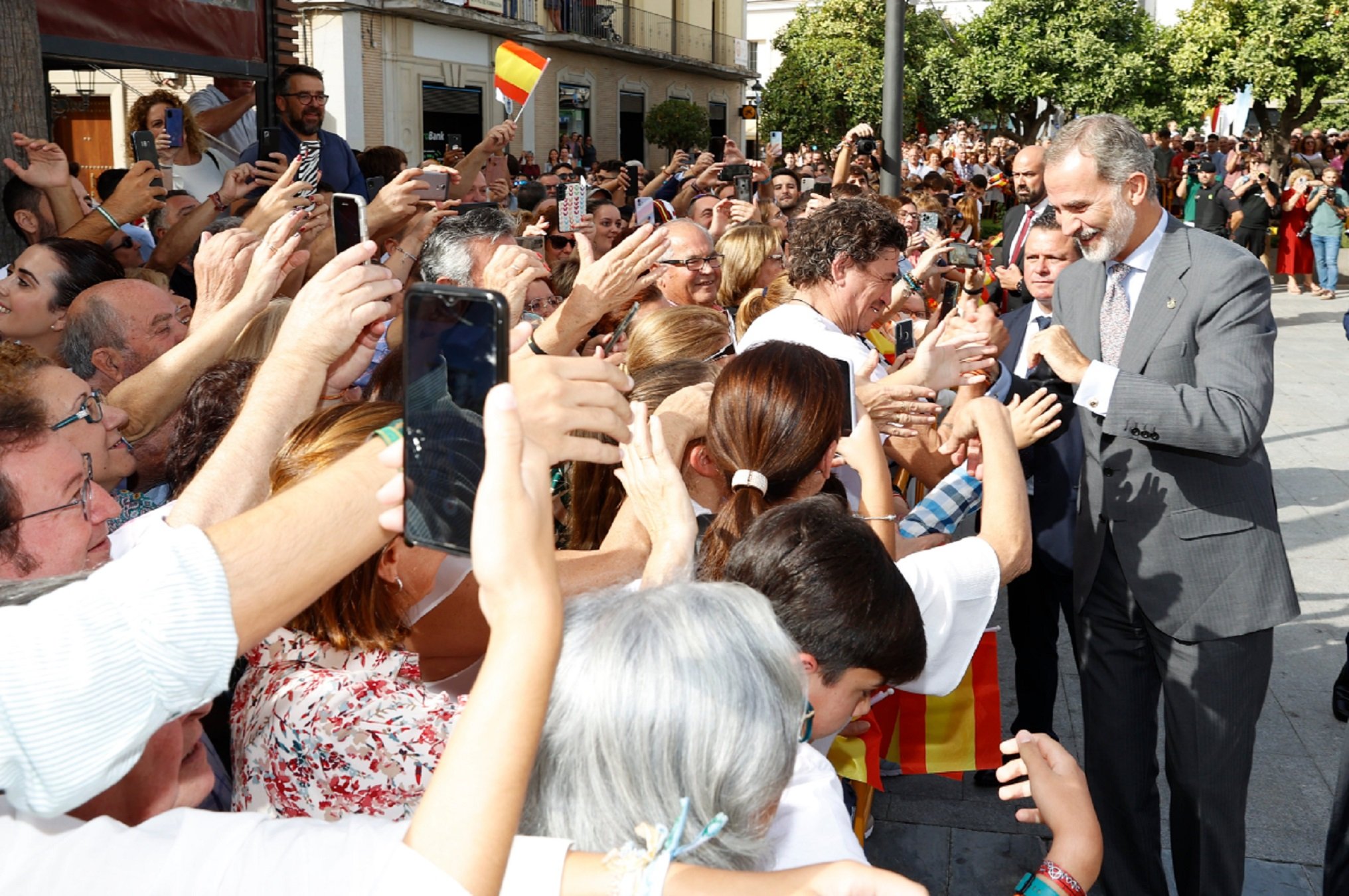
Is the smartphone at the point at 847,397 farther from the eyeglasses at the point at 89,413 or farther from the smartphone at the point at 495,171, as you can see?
the smartphone at the point at 495,171

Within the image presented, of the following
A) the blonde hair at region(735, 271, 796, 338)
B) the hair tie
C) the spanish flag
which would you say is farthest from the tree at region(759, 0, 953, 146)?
the hair tie

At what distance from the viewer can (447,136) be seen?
25.7 m

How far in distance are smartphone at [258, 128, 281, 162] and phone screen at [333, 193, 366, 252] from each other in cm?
262

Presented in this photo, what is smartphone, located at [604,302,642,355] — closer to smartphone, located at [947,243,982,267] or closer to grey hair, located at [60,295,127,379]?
grey hair, located at [60,295,127,379]

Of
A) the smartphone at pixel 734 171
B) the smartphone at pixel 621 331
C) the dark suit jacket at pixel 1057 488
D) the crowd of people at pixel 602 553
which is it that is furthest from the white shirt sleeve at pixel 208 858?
the smartphone at pixel 734 171

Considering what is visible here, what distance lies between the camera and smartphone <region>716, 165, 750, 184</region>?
8656 millimetres

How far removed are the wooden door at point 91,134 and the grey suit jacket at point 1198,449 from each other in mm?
19818

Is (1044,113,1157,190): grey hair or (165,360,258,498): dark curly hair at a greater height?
(1044,113,1157,190): grey hair

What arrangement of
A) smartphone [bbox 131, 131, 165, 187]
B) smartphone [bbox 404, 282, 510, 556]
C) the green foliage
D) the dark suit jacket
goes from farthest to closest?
the green foliage, smartphone [bbox 131, 131, 165, 187], the dark suit jacket, smartphone [bbox 404, 282, 510, 556]

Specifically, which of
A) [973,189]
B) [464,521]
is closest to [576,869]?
[464,521]

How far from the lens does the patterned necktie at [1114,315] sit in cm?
321

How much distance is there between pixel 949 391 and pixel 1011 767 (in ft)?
9.81

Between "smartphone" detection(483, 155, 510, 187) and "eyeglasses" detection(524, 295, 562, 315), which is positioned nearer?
"eyeglasses" detection(524, 295, 562, 315)

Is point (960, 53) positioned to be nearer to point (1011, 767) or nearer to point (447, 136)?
point (447, 136)
